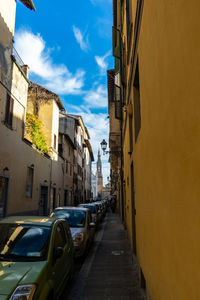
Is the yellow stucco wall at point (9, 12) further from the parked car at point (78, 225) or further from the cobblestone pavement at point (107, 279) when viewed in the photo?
the cobblestone pavement at point (107, 279)

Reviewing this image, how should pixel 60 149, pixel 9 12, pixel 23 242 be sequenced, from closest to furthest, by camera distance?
pixel 23 242, pixel 9 12, pixel 60 149

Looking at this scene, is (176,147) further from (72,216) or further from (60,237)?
(72,216)

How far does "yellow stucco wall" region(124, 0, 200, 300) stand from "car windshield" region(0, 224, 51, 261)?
74.2 inches

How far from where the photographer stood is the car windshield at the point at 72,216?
341 inches

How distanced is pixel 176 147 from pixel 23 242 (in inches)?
125

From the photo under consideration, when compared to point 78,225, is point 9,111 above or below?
above

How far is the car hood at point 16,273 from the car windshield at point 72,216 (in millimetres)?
5163

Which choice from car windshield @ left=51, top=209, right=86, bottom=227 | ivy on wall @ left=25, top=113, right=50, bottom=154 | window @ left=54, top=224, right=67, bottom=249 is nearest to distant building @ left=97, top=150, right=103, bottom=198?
ivy on wall @ left=25, top=113, right=50, bottom=154

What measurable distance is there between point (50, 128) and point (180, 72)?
69.3 feet

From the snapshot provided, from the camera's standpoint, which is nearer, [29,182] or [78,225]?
[78,225]

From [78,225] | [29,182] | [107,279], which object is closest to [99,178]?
[29,182]

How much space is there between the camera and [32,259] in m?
3.66

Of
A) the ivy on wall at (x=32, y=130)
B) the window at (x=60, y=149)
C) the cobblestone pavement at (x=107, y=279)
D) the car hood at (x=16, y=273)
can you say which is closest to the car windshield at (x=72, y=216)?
the cobblestone pavement at (x=107, y=279)

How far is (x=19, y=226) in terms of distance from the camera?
172 inches
